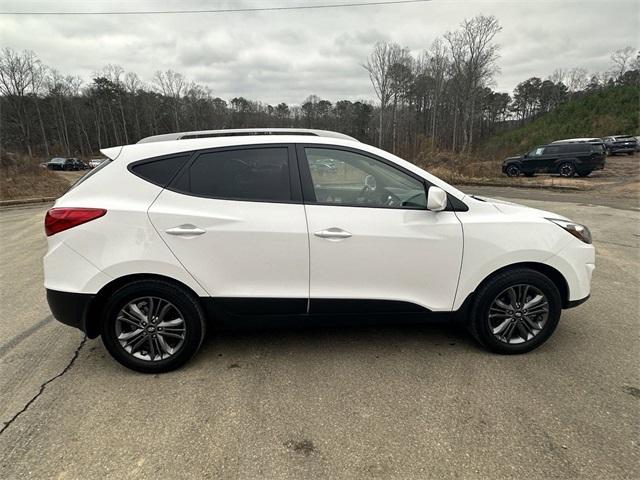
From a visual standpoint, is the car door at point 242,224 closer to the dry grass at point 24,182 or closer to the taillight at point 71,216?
the taillight at point 71,216

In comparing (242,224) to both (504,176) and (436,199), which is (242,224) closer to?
(436,199)

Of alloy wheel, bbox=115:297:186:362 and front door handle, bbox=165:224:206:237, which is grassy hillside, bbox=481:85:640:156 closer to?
front door handle, bbox=165:224:206:237

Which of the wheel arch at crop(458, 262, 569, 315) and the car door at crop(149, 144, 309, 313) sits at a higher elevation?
the car door at crop(149, 144, 309, 313)

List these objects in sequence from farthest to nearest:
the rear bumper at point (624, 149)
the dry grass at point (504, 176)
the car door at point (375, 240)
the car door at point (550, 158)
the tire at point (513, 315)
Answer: the rear bumper at point (624, 149)
the car door at point (550, 158)
the dry grass at point (504, 176)
the tire at point (513, 315)
the car door at point (375, 240)

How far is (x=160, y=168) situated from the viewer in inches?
116

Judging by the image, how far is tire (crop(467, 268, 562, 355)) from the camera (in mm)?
3094

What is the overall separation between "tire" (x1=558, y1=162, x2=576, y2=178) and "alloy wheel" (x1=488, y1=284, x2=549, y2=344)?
21978 mm

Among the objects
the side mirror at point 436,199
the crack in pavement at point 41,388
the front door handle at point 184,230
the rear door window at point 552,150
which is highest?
the side mirror at point 436,199

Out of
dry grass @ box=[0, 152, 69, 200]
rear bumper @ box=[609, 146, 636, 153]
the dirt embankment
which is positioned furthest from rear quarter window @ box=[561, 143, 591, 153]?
dry grass @ box=[0, 152, 69, 200]

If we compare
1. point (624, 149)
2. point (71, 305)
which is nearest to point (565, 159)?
point (624, 149)

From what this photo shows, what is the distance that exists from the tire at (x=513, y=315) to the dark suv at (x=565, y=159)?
71.8 ft

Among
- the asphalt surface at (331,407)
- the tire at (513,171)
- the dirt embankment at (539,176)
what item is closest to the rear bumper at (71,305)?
the asphalt surface at (331,407)

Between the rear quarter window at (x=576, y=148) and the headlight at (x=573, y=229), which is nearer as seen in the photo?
the headlight at (x=573, y=229)

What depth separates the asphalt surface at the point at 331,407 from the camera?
7.06ft
